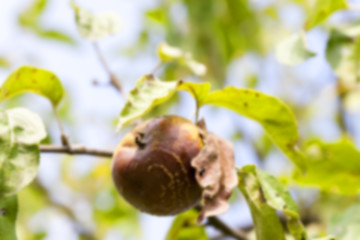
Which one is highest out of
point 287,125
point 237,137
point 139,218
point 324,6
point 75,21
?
point 324,6

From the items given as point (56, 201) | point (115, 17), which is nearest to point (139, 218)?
point (56, 201)

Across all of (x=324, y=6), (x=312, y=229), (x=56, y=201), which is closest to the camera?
(x=324, y=6)

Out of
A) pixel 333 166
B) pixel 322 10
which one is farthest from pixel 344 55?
pixel 333 166

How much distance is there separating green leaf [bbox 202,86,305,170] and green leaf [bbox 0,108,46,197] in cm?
43

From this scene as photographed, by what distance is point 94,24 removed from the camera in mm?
1470

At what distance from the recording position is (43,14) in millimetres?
3105

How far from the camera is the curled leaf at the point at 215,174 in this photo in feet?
3.38

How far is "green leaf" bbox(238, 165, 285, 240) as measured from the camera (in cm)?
108

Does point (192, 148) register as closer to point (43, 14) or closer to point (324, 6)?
point (324, 6)

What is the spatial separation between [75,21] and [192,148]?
22.2 inches

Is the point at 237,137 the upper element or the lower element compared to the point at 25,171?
lower

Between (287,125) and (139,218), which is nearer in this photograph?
(287,125)

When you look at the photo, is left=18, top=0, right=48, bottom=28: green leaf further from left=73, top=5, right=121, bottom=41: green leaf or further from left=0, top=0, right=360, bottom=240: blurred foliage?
left=73, top=5, right=121, bottom=41: green leaf

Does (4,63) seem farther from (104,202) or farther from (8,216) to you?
(8,216)
